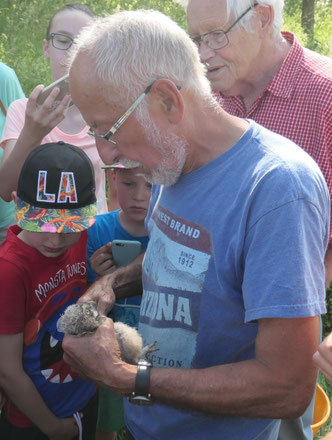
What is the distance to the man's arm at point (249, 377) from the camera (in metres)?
1.49

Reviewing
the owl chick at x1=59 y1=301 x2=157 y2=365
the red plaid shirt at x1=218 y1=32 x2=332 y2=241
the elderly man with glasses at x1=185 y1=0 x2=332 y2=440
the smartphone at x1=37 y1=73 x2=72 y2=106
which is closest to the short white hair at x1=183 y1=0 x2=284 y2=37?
the elderly man with glasses at x1=185 y1=0 x2=332 y2=440

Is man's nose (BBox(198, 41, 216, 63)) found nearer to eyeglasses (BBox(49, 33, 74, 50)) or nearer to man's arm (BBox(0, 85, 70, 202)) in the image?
man's arm (BBox(0, 85, 70, 202))

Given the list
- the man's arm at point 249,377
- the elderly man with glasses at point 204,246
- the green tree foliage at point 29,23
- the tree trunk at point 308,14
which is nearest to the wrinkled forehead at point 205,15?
the elderly man with glasses at point 204,246

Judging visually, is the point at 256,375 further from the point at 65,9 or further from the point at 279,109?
the point at 65,9

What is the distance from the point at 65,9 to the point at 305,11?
9764 mm

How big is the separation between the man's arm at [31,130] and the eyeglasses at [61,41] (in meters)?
0.62

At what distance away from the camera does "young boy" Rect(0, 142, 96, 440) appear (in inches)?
94.4

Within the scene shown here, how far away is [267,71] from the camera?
2791 mm

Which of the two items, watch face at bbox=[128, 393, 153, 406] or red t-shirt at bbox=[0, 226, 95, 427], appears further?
red t-shirt at bbox=[0, 226, 95, 427]

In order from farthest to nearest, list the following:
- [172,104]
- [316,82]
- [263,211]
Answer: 1. [316,82]
2. [172,104]
3. [263,211]

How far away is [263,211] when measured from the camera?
1.50 metres

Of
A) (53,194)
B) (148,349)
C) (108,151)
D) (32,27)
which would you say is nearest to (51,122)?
(53,194)

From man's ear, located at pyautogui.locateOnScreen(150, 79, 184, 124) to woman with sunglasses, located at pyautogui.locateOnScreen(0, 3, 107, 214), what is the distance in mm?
1269

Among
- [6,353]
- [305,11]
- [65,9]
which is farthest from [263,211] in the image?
[305,11]
